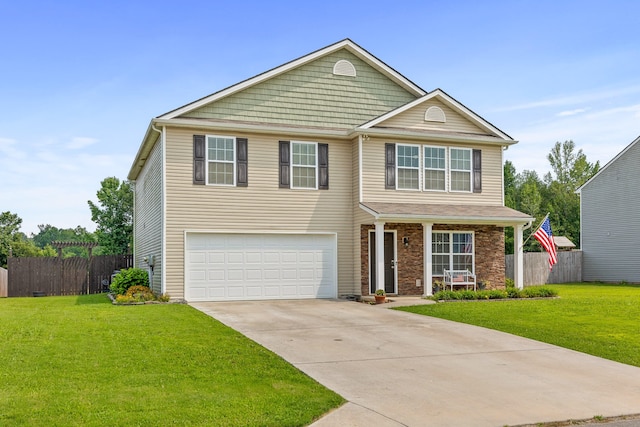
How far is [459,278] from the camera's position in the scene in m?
21.2

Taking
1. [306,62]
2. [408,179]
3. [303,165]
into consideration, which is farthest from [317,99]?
[408,179]

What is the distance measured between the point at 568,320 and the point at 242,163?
1057cm

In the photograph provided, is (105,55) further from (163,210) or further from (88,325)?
(88,325)

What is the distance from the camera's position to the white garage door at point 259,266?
19453mm

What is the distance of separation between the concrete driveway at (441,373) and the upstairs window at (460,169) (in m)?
8.55

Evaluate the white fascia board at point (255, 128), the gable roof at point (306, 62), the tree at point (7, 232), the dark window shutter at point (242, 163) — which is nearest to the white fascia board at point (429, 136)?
the white fascia board at point (255, 128)

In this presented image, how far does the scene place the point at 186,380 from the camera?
810cm

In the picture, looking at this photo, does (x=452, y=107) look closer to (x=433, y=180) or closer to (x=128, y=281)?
(x=433, y=180)

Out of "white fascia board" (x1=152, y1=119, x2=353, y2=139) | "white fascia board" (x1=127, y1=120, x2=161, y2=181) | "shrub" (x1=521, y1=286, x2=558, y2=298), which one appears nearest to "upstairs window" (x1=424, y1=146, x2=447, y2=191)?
"white fascia board" (x1=152, y1=119, x2=353, y2=139)

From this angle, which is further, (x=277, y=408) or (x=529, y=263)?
(x=529, y=263)

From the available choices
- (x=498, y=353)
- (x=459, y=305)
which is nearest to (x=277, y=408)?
(x=498, y=353)

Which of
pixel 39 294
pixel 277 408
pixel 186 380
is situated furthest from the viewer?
pixel 39 294

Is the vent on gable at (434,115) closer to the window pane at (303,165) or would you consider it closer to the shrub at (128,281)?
the window pane at (303,165)

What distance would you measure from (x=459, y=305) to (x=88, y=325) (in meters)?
9.48
